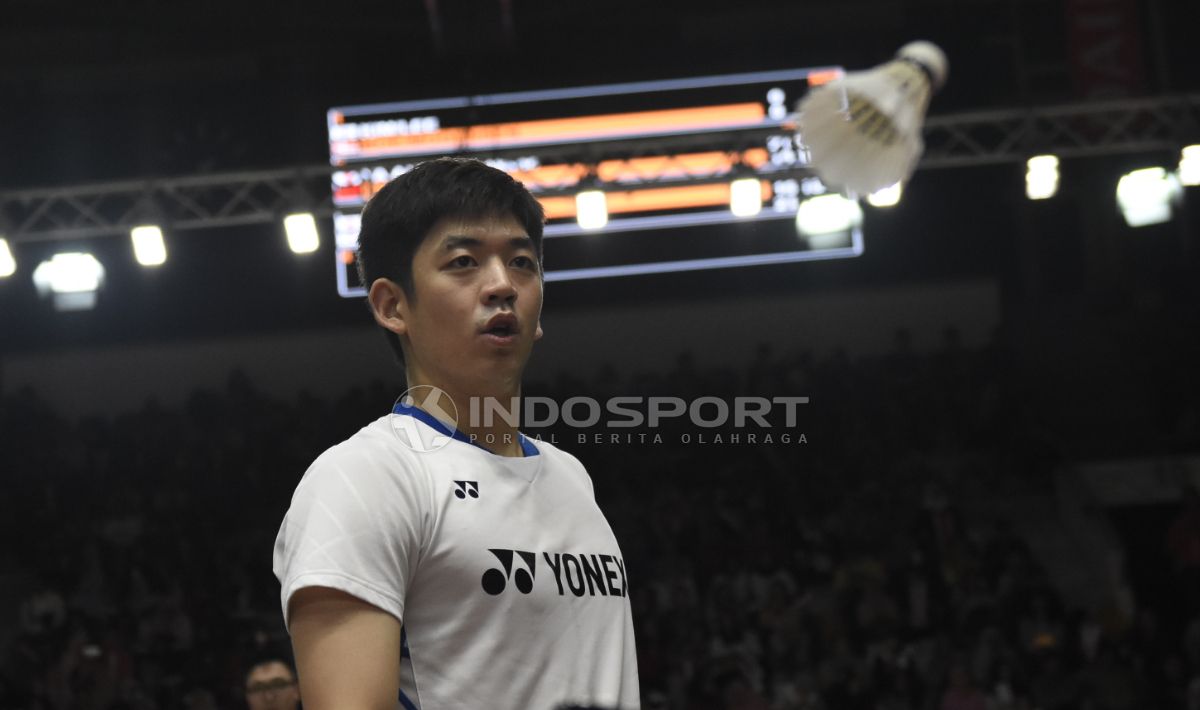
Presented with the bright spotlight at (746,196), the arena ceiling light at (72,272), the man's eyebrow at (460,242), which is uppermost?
the arena ceiling light at (72,272)

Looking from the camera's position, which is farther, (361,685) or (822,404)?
(822,404)

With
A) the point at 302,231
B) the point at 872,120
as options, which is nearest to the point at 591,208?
the point at 302,231

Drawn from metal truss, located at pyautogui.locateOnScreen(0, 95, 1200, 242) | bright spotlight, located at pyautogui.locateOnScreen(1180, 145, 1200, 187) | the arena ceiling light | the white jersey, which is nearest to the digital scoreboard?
metal truss, located at pyautogui.locateOnScreen(0, 95, 1200, 242)

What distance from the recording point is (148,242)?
10023mm

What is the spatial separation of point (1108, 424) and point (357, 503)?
13.8 m

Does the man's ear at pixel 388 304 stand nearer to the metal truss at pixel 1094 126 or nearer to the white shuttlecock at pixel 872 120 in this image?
the white shuttlecock at pixel 872 120

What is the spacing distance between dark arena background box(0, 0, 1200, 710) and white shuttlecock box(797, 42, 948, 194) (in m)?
6.55

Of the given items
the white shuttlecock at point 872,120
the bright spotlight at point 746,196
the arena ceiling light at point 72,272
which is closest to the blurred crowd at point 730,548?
the bright spotlight at point 746,196

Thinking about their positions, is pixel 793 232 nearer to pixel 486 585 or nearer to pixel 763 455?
pixel 763 455

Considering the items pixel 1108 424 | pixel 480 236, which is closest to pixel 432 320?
pixel 480 236

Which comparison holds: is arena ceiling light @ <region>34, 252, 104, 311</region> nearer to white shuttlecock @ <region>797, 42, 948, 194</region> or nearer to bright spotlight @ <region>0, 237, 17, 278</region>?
bright spotlight @ <region>0, 237, 17, 278</region>

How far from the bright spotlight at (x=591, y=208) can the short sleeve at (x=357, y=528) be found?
812 cm

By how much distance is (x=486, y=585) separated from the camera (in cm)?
176

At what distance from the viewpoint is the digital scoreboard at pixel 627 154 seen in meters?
11.6
